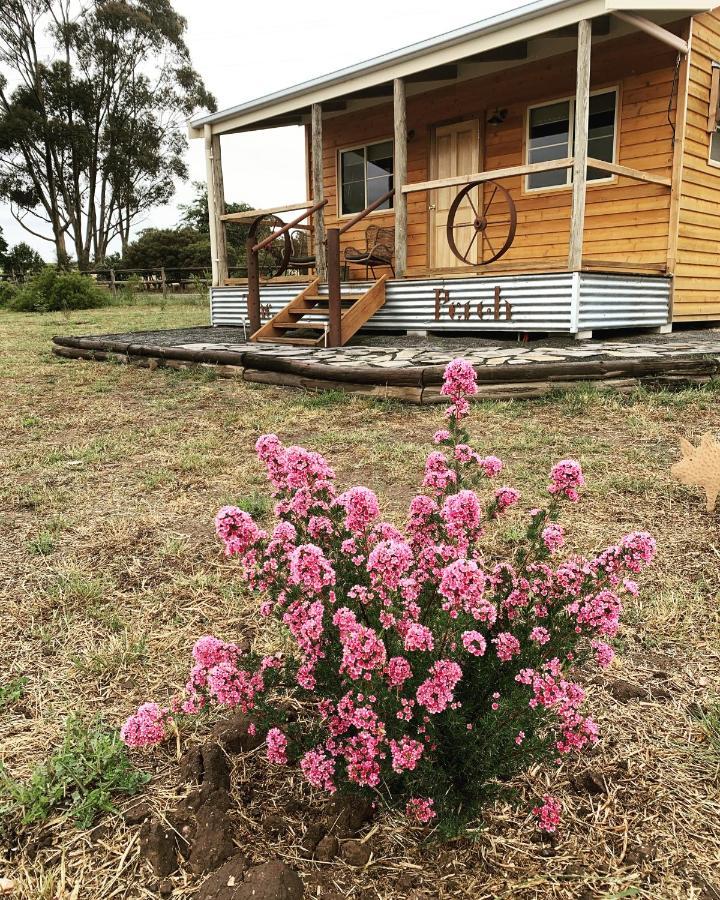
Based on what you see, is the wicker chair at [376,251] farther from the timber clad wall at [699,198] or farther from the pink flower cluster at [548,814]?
the pink flower cluster at [548,814]

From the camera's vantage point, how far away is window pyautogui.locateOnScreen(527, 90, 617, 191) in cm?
868

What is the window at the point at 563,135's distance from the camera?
28.5ft

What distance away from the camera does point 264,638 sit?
2186 millimetres

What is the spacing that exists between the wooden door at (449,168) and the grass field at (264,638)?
6052 mm

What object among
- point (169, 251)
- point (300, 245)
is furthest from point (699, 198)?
point (169, 251)

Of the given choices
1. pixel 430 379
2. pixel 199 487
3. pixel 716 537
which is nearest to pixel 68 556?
pixel 199 487

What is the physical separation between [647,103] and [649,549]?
29.0 feet

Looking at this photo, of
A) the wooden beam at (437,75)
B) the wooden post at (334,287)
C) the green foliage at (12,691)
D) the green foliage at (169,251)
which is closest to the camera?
the green foliage at (12,691)

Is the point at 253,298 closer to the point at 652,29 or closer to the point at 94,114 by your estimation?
the point at 652,29

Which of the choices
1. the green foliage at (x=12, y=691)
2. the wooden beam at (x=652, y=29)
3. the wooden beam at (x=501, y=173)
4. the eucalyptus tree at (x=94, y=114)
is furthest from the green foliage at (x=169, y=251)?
the green foliage at (x=12, y=691)

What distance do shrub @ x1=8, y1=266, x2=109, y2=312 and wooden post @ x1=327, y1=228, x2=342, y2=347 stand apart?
13.1m

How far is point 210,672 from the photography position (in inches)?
51.9

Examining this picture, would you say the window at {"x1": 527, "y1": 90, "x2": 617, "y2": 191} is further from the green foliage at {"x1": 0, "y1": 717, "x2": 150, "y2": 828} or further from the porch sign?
the green foliage at {"x1": 0, "y1": 717, "x2": 150, "y2": 828}

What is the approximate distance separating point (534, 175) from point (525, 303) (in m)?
3.08
